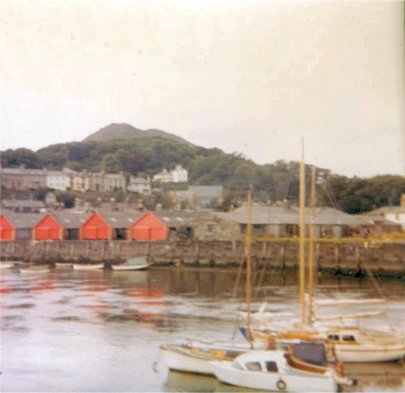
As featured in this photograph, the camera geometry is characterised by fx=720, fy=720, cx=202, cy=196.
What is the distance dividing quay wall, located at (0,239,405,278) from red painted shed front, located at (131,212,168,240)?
0.22 meters

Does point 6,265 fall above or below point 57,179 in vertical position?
below

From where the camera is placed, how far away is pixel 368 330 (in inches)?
237

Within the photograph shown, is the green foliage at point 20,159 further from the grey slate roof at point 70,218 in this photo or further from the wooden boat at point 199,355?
the grey slate roof at point 70,218

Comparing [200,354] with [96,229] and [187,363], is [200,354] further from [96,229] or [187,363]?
[96,229]

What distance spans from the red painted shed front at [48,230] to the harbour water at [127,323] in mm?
1134

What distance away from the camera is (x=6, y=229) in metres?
10.7

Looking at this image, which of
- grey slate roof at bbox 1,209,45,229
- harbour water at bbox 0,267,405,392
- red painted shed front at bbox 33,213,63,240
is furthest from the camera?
red painted shed front at bbox 33,213,63,240

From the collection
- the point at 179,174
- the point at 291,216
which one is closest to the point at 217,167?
the point at 291,216

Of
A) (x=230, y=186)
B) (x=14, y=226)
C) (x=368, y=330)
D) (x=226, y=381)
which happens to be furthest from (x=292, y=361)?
(x=14, y=226)

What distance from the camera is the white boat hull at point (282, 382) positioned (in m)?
4.75

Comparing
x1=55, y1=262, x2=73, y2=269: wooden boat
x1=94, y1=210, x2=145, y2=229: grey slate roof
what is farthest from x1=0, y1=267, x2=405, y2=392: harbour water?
x1=94, y1=210, x2=145, y2=229: grey slate roof

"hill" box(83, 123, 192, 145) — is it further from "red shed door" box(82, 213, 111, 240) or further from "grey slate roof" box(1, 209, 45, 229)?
"red shed door" box(82, 213, 111, 240)

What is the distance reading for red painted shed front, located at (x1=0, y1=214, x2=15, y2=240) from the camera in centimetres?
1049

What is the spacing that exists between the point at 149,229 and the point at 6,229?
2.40m
